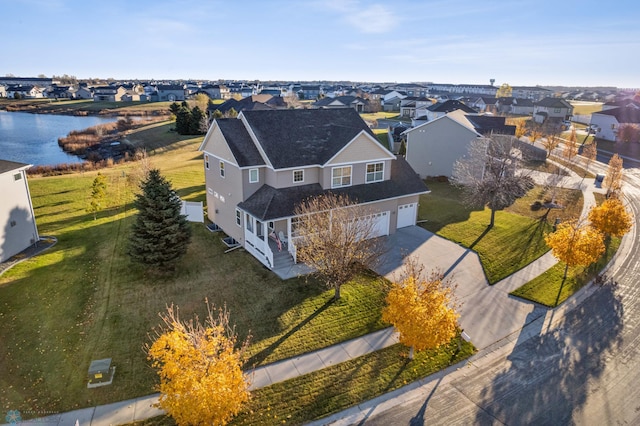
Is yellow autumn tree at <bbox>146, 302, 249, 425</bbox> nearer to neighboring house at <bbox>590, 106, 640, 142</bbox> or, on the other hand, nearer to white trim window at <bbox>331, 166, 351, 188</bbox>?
white trim window at <bbox>331, 166, 351, 188</bbox>

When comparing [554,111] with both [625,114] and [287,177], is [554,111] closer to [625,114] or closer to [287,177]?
[625,114]

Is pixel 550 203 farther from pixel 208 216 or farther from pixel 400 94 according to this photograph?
pixel 400 94

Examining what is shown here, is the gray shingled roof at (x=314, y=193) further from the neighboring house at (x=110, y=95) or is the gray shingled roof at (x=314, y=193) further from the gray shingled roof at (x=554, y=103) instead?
the neighboring house at (x=110, y=95)

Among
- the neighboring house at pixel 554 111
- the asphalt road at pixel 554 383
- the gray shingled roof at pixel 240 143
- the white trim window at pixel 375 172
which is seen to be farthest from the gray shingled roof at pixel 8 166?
the neighboring house at pixel 554 111

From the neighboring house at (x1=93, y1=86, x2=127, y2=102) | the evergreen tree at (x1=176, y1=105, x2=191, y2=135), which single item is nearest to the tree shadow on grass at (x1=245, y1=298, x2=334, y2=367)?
the evergreen tree at (x1=176, y1=105, x2=191, y2=135)

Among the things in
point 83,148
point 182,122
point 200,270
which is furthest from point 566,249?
point 83,148

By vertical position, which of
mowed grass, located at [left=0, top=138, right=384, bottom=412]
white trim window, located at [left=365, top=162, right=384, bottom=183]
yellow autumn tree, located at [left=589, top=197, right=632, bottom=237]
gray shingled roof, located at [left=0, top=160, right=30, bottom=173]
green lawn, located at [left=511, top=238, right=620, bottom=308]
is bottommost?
green lawn, located at [left=511, top=238, right=620, bottom=308]
